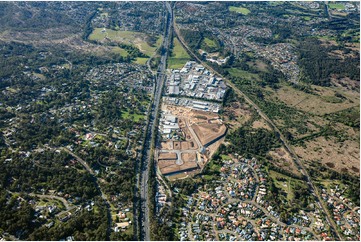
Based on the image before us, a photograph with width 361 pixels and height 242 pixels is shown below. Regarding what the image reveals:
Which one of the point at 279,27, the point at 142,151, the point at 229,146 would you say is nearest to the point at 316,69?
the point at 279,27

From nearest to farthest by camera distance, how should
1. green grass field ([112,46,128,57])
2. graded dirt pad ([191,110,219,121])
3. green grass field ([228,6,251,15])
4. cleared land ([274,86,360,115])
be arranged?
graded dirt pad ([191,110,219,121]) < cleared land ([274,86,360,115]) < green grass field ([112,46,128,57]) < green grass field ([228,6,251,15])

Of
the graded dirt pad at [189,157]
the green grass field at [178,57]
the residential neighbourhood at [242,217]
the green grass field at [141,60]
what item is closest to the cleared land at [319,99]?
the residential neighbourhood at [242,217]

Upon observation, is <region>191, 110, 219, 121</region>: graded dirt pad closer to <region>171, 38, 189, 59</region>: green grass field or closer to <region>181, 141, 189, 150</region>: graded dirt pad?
<region>181, 141, 189, 150</region>: graded dirt pad

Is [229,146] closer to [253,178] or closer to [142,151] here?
[253,178]

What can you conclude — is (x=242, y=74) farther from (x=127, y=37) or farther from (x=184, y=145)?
(x=127, y=37)

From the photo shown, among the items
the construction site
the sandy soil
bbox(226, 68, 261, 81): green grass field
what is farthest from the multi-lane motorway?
bbox(226, 68, 261, 81): green grass field
